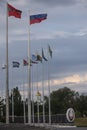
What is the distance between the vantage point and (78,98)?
172 m

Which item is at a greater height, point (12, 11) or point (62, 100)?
point (12, 11)

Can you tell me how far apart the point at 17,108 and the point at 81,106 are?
3728 centimetres

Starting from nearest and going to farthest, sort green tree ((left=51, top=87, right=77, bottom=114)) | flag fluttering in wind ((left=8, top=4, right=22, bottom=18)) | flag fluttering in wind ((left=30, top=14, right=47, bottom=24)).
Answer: flag fluttering in wind ((left=8, top=4, right=22, bottom=18))
flag fluttering in wind ((left=30, top=14, right=47, bottom=24))
green tree ((left=51, top=87, right=77, bottom=114))

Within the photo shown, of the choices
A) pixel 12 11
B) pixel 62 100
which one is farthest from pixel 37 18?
pixel 62 100

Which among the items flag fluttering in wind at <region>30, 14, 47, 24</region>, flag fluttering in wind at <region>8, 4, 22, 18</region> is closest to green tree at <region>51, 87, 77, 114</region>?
flag fluttering in wind at <region>30, 14, 47, 24</region>

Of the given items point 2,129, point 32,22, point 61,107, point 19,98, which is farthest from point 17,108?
point 2,129

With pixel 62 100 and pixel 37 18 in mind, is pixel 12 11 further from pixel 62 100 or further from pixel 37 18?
pixel 62 100

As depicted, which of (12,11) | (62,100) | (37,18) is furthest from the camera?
(62,100)

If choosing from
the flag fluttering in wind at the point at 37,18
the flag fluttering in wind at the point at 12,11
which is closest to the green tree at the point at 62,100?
the flag fluttering in wind at the point at 37,18

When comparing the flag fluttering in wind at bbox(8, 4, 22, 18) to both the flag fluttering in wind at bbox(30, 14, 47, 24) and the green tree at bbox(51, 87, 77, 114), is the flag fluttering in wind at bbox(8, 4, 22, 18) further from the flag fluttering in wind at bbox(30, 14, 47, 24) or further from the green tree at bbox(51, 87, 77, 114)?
the green tree at bbox(51, 87, 77, 114)

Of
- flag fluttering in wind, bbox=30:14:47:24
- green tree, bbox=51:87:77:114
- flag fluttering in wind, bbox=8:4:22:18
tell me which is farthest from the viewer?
green tree, bbox=51:87:77:114

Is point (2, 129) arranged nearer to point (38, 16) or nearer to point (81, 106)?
point (38, 16)

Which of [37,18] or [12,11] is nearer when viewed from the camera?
[12,11]

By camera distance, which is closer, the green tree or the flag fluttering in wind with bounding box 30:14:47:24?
the flag fluttering in wind with bounding box 30:14:47:24
